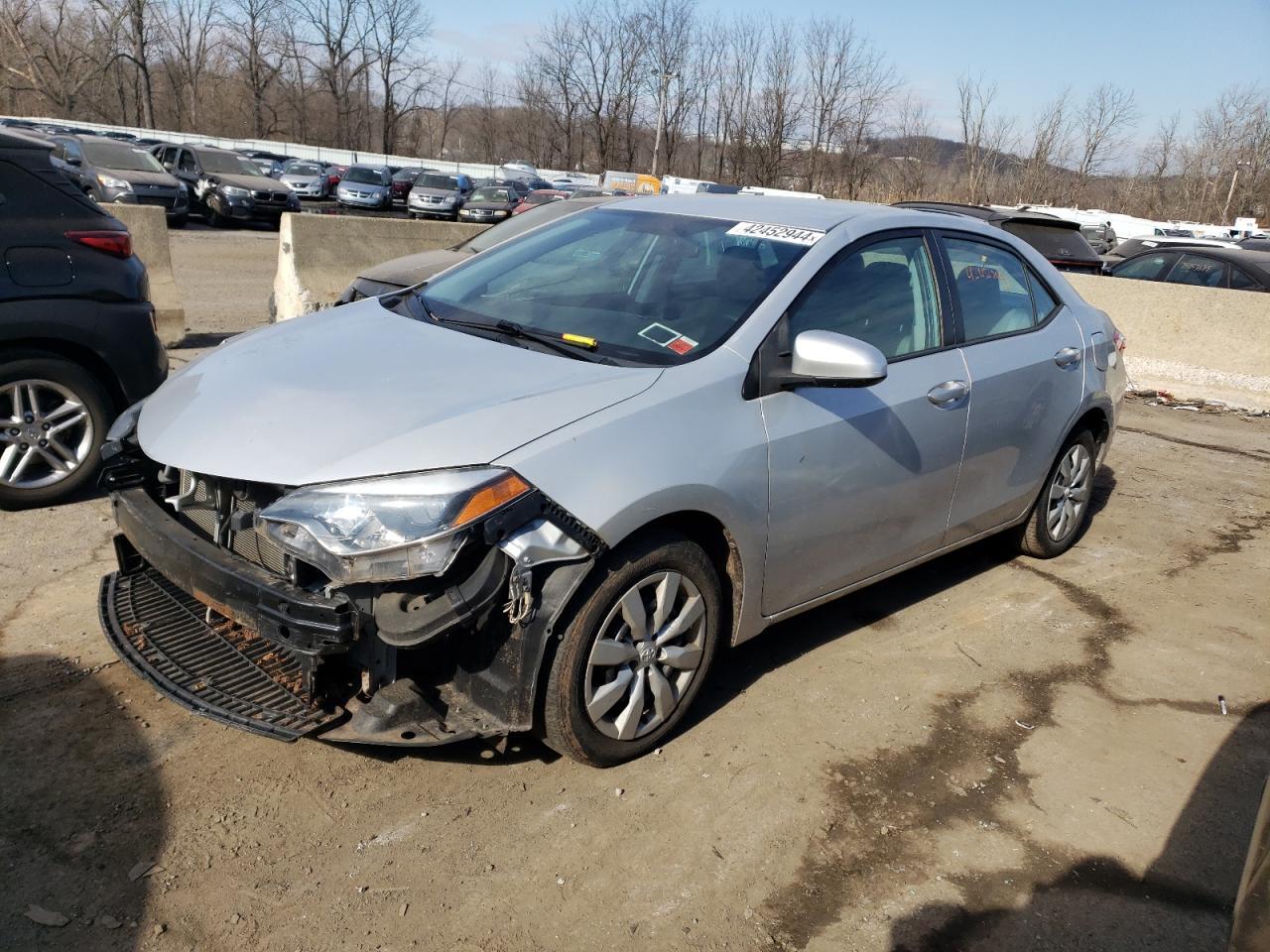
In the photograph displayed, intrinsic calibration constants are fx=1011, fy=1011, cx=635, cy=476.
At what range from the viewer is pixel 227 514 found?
10.5 ft

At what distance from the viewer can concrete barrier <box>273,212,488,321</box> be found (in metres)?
9.92

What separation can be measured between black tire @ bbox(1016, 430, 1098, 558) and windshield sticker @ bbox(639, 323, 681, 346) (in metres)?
2.61

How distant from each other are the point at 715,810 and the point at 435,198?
30366 mm

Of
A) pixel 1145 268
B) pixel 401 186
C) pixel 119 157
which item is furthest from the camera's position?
pixel 401 186

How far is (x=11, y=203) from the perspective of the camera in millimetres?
4832

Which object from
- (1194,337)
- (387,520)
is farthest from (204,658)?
(1194,337)

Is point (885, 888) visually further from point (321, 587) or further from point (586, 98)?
point (586, 98)

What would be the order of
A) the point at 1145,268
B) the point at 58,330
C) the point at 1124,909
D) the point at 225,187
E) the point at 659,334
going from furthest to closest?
the point at 225,187 → the point at 1145,268 → the point at 58,330 → the point at 659,334 → the point at 1124,909

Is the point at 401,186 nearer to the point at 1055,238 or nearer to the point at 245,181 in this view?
the point at 245,181

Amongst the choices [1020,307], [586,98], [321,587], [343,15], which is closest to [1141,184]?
[586,98]

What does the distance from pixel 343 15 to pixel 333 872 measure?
72.1 metres

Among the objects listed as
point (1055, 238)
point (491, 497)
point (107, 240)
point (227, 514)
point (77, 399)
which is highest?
point (1055, 238)

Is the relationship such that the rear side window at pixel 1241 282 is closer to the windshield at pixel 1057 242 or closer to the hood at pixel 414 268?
the windshield at pixel 1057 242

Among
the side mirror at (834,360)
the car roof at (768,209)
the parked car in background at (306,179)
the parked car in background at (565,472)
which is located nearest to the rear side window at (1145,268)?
the parked car in background at (565,472)
